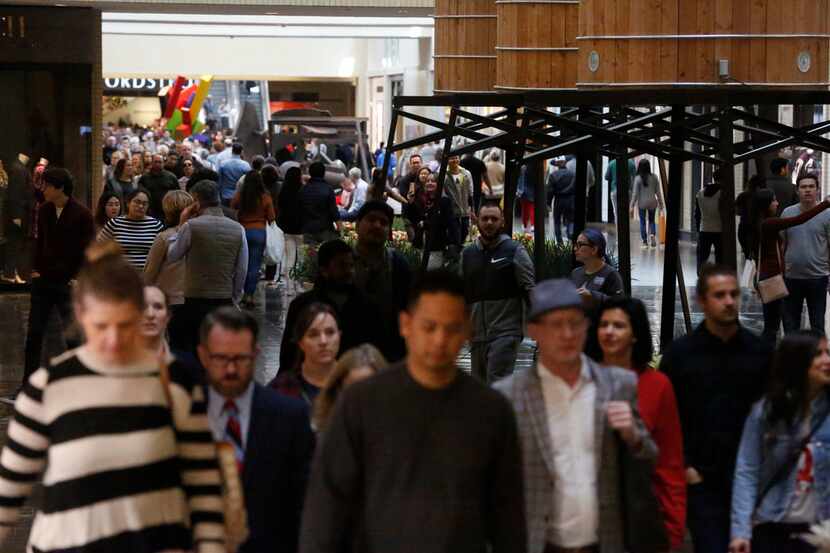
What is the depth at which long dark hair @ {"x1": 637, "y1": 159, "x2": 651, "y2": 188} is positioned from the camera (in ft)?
105

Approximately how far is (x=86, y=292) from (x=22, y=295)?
17855 millimetres

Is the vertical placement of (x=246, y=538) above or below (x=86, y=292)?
below

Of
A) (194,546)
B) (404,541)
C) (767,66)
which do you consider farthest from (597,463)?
(767,66)

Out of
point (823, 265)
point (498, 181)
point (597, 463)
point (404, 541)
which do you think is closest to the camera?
point (404, 541)

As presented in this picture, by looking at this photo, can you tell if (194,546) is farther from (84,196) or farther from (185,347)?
(84,196)

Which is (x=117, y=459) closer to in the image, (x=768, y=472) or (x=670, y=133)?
(x=768, y=472)

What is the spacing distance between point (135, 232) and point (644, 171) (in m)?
19.6

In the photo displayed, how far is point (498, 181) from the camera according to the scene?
35250 mm

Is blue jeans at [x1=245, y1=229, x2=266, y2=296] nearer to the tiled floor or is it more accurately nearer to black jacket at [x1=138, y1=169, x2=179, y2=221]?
the tiled floor

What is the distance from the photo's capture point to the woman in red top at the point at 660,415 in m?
6.42

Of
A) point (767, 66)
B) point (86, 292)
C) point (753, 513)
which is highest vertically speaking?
point (767, 66)

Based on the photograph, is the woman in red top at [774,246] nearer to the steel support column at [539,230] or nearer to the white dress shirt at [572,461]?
the steel support column at [539,230]

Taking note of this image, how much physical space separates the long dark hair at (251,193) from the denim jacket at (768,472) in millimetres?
14351

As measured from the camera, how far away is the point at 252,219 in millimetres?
20859
